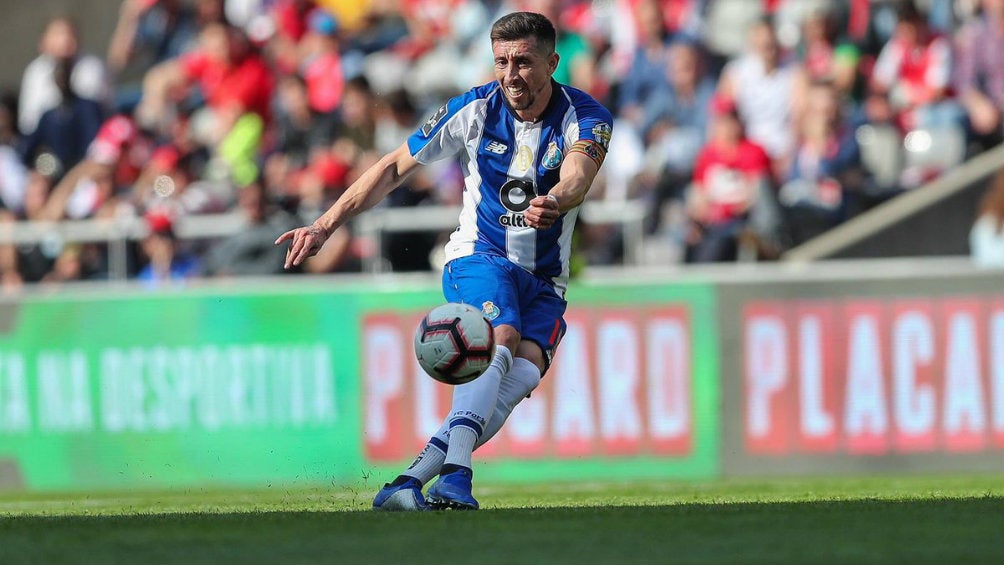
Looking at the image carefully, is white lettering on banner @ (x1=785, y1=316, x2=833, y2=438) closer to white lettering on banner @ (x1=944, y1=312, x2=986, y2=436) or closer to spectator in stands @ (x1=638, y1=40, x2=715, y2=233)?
white lettering on banner @ (x1=944, y1=312, x2=986, y2=436)

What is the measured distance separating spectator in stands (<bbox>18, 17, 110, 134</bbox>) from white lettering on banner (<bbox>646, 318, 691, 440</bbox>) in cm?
704

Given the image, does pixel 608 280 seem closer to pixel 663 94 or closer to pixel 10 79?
pixel 663 94

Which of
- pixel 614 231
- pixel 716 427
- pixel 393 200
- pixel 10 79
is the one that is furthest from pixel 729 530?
pixel 10 79

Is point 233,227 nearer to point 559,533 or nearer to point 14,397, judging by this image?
point 14,397

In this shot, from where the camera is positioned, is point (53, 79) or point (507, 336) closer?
point (507, 336)

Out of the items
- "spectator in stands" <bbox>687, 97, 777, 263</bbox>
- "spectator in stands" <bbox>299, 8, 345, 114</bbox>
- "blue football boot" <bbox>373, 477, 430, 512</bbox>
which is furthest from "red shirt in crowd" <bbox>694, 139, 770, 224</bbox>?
"blue football boot" <bbox>373, 477, 430, 512</bbox>

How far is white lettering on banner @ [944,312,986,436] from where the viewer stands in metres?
12.2

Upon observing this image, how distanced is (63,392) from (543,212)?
761cm

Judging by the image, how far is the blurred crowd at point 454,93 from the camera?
532 inches

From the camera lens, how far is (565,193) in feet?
23.4

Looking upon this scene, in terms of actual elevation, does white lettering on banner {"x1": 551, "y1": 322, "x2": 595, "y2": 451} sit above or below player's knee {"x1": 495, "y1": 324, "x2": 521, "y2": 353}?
below

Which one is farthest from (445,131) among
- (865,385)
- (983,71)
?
(983,71)

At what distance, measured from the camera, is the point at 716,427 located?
41.0ft

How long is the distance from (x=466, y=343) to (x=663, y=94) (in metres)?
7.92
